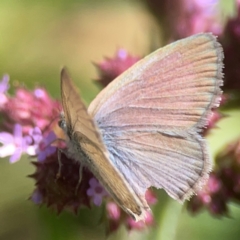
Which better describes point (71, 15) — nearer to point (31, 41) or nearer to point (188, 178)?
point (31, 41)

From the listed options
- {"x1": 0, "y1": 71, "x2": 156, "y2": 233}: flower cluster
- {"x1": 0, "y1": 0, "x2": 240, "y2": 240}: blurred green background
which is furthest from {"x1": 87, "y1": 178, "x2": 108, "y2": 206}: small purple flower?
{"x1": 0, "y1": 0, "x2": 240, "y2": 240}: blurred green background

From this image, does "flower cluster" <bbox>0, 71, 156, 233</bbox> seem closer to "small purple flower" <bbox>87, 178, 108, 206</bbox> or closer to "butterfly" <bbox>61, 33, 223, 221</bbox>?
"small purple flower" <bbox>87, 178, 108, 206</bbox>

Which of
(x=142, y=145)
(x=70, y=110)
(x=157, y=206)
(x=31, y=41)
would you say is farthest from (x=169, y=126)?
(x=31, y=41)

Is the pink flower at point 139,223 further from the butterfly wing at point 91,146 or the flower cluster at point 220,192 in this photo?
the butterfly wing at point 91,146

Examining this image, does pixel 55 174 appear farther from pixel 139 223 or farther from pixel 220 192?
pixel 220 192

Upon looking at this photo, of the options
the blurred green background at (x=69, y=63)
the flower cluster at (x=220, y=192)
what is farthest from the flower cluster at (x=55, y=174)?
the blurred green background at (x=69, y=63)

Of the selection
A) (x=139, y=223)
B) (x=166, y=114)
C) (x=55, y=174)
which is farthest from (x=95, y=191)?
(x=166, y=114)
